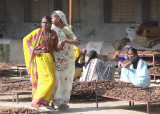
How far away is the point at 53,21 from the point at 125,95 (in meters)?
1.76

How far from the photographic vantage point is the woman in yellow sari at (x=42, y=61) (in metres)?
9.25

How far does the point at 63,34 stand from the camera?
388 inches

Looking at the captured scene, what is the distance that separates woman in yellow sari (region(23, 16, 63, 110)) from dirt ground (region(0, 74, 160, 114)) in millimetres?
304

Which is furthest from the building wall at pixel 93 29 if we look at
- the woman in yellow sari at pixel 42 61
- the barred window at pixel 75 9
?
the woman in yellow sari at pixel 42 61

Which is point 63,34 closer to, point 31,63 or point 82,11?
point 31,63

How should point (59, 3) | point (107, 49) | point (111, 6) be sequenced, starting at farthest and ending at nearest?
point (59, 3) → point (111, 6) → point (107, 49)

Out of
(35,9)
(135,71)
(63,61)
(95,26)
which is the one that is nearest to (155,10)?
(95,26)

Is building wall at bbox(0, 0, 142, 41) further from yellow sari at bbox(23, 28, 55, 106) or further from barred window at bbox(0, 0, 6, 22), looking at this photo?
yellow sari at bbox(23, 28, 55, 106)

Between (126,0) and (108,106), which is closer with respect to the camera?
(108,106)

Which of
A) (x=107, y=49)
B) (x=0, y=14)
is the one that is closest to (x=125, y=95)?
(x=107, y=49)

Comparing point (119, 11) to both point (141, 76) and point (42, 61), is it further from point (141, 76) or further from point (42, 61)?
point (42, 61)

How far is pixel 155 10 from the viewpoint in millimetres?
18000

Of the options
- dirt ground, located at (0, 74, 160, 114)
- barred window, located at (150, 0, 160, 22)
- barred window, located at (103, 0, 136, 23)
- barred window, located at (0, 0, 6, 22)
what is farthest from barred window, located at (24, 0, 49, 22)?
dirt ground, located at (0, 74, 160, 114)

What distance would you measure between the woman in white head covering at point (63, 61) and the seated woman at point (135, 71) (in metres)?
1.47
